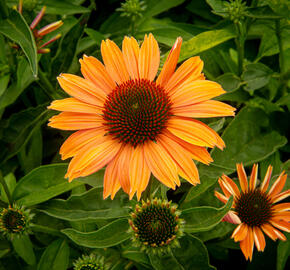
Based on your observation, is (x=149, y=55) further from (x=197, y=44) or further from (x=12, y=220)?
(x=12, y=220)

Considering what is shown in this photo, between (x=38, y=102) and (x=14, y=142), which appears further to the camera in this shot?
(x=38, y=102)

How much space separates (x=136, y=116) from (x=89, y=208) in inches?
13.2

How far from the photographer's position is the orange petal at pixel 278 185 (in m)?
1.27

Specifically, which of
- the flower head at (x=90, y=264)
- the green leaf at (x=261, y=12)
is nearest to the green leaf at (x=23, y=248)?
the flower head at (x=90, y=264)

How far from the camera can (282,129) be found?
5.45 feet

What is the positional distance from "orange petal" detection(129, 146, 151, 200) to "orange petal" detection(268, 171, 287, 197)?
1.63ft

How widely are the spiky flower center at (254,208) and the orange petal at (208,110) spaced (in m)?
0.41

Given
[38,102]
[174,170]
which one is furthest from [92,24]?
[174,170]

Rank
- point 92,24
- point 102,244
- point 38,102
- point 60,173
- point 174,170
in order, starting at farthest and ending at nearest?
point 92,24
point 38,102
point 60,173
point 102,244
point 174,170

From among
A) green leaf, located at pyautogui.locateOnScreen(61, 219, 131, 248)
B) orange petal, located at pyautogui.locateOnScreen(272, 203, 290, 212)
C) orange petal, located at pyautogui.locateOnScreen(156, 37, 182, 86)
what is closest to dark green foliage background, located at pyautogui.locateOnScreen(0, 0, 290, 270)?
green leaf, located at pyautogui.locateOnScreen(61, 219, 131, 248)

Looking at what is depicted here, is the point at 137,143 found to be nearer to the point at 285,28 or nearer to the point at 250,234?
the point at 250,234

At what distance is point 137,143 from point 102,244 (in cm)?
31

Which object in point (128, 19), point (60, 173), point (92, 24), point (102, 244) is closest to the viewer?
point (102, 244)

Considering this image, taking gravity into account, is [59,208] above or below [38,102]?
below
